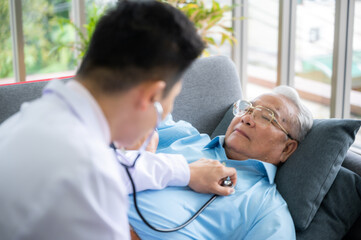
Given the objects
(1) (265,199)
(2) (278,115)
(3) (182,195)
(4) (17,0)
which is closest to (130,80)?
(3) (182,195)

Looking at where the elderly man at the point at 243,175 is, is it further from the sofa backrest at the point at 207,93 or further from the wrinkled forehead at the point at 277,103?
the sofa backrest at the point at 207,93

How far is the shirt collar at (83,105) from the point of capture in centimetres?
87

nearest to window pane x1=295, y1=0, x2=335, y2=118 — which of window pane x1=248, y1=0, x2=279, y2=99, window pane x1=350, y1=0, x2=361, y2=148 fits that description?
window pane x1=350, y1=0, x2=361, y2=148

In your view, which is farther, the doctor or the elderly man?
the elderly man

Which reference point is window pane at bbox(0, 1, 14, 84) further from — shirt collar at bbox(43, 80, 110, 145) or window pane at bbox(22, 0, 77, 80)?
shirt collar at bbox(43, 80, 110, 145)

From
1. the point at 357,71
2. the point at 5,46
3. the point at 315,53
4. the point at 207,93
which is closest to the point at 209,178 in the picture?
the point at 207,93

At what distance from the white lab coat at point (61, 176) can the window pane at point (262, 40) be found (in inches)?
155

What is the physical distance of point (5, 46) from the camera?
4496 mm

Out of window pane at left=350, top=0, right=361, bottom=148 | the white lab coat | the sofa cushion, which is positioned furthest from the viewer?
window pane at left=350, top=0, right=361, bottom=148

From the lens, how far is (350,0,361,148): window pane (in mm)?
3453

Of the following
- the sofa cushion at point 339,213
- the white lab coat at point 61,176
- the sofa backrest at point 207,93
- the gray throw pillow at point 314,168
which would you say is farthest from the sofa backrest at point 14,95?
the sofa cushion at point 339,213

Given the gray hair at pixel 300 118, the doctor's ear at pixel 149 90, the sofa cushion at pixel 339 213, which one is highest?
the doctor's ear at pixel 149 90

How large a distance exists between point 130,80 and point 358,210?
4.01 ft

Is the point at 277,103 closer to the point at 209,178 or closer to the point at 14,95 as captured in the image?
the point at 209,178
